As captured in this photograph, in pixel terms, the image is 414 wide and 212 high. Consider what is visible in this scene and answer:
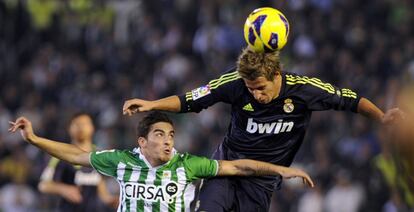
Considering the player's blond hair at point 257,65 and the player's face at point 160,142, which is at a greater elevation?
the player's blond hair at point 257,65

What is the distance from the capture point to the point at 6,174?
16438 mm

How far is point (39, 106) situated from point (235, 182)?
35.8 ft

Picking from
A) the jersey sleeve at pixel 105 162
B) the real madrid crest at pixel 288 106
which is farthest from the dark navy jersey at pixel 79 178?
the real madrid crest at pixel 288 106

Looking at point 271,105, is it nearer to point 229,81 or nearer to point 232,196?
point 229,81

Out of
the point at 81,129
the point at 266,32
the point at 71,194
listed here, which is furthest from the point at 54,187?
the point at 266,32

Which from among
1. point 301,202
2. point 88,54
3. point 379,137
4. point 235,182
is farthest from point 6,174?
point 235,182

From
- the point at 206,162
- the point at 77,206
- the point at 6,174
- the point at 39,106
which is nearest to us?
the point at 206,162

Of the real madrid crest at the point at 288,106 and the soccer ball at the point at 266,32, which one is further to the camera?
the real madrid crest at the point at 288,106

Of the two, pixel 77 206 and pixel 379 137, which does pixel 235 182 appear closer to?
pixel 77 206

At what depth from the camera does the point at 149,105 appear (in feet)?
23.0

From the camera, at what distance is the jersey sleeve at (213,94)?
7309 millimetres

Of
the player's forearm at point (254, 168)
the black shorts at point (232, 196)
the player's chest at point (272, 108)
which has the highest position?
the player's chest at point (272, 108)

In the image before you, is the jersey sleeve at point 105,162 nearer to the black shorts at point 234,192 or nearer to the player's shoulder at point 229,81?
the black shorts at point 234,192

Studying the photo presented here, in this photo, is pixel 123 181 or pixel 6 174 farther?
pixel 6 174
